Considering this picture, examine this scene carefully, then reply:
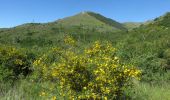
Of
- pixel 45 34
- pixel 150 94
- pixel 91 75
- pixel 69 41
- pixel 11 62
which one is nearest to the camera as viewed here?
pixel 91 75

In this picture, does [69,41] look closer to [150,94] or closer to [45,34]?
[150,94]

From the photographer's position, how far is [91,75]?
8055mm

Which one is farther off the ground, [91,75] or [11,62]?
[91,75]

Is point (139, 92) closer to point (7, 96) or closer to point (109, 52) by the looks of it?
point (109, 52)

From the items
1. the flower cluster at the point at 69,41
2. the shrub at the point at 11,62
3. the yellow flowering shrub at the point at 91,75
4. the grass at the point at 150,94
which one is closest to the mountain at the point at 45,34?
the shrub at the point at 11,62

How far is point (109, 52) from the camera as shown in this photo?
868 centimetres

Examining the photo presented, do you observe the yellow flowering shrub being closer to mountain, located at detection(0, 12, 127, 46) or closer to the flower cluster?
the flower cluster

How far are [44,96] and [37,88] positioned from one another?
1.14m

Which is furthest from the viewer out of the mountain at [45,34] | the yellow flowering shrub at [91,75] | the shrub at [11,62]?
the mountain at [45,34]

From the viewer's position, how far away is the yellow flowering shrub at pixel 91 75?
745 centimetres

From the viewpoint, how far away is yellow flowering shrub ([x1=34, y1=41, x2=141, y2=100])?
7.45 m

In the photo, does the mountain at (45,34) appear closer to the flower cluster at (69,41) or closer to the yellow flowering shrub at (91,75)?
the flower cluster at (69,41)

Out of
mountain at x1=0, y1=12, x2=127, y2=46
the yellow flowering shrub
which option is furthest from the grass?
mountain at x1=0, y1=12, x2=127, y2=46

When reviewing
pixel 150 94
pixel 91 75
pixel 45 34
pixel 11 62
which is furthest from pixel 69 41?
pixel 45 34
